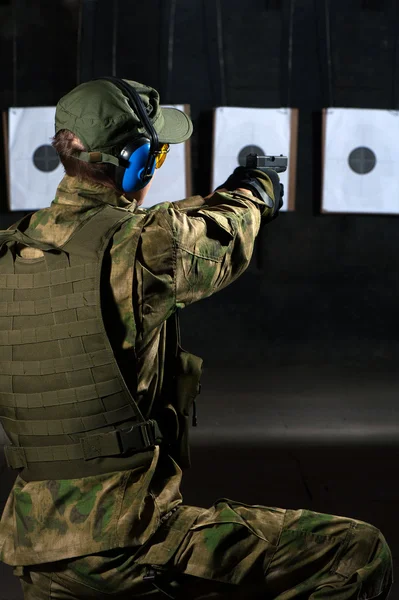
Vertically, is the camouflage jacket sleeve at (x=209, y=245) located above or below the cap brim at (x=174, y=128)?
below

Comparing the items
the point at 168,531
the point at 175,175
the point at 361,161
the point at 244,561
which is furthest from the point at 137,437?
the point at 361,161

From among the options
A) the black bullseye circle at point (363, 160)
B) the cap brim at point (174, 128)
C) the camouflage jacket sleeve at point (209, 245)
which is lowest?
the camouflage jacket sleeve at point (209, 245)

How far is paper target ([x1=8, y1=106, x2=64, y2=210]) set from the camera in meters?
4.74

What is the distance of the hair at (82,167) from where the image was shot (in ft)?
5.20

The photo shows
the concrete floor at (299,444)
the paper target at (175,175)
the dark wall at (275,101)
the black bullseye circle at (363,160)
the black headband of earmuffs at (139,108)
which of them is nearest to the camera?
the black headband of earmuffs at (139,108)

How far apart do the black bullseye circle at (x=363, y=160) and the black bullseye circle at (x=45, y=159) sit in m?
1.53

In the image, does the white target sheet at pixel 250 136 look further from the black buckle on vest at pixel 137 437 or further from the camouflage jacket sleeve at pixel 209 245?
the black buckle on vest at pixel 137 437

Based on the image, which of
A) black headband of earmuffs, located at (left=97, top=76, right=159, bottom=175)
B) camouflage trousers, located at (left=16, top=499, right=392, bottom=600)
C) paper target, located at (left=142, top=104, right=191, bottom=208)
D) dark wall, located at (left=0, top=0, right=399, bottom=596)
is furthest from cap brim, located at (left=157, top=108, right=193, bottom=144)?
paper target, located at (left=142, top=104, right=191, bottom=208)

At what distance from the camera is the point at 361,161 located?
4.82 metres

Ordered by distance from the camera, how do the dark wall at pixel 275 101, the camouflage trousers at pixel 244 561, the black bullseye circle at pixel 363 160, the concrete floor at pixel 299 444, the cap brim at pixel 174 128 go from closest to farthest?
the camouflage trousers at pixel 244 561 < the cap brim at pixel 174 128 < the concrete floor at pixel 299 444 < the dark wall at pixel 275 101 < the black bullseye circle at pixel 363 160

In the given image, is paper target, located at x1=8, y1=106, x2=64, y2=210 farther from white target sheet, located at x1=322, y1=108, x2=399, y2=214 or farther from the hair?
the hair

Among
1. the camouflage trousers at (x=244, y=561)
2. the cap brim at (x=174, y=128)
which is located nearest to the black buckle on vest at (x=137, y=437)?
the camouflage trousers at (x=244, y=561)

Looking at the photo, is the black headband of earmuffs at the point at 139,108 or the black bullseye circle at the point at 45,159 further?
the black bullseye circle at the point at 45,159

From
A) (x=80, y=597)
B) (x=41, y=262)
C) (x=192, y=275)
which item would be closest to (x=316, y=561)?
(x=80, y=597)
